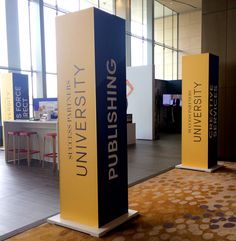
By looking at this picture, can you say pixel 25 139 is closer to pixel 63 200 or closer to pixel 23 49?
pixel 23 49

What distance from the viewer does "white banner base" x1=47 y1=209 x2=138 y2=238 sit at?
9.89ft

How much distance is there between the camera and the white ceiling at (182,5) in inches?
591

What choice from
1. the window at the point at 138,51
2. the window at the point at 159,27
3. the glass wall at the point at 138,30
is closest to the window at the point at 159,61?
the window at the point at 159,27

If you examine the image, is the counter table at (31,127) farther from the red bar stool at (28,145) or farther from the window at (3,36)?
the window at (3,36)

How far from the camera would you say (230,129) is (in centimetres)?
653

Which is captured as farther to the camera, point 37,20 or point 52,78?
point 52,78

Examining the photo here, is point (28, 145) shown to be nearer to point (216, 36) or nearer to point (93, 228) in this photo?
point (93, 228)

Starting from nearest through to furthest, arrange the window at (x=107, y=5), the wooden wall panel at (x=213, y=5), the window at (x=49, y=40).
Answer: the wooden wall panel at (x=213, y=5) < the window at (x=49, y=40) < the window at (x=107, y=5)

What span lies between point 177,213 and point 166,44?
569 inches

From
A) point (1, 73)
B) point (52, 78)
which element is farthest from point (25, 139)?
point (52, 78)

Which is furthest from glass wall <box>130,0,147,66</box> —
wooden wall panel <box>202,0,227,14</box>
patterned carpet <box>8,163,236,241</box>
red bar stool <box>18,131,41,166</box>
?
patterned carpet <box>8,163,236,241</box>

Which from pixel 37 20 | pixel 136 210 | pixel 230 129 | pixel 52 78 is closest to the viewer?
pixel 136 210

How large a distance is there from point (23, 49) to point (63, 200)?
753 centimetres

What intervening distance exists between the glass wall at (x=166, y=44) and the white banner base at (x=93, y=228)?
13726 mm
